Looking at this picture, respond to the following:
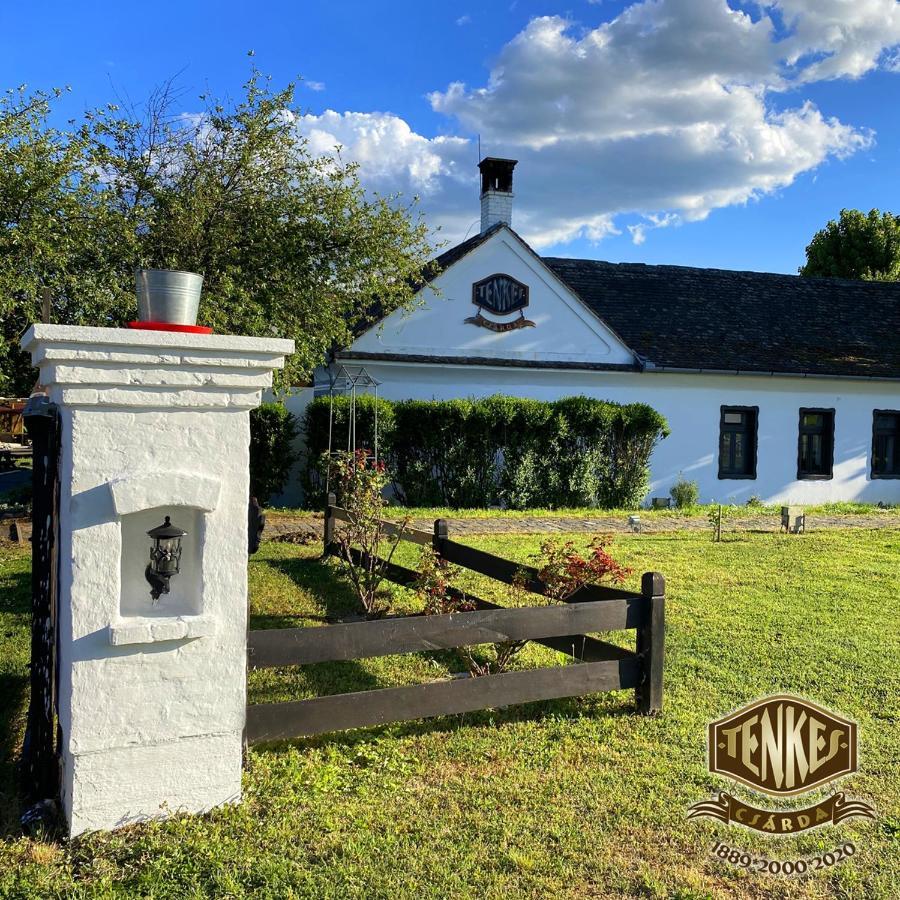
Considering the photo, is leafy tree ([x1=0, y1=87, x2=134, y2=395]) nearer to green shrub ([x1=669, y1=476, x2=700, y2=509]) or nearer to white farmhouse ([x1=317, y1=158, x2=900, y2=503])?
white farmhouse ([x1=317, y1=158, x2=900, y2=503])

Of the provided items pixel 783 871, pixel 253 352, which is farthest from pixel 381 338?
pixel 783 871

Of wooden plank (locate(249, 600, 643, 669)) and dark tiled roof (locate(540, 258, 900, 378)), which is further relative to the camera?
dark tiled roof (locate(540, 258, 900, 378))

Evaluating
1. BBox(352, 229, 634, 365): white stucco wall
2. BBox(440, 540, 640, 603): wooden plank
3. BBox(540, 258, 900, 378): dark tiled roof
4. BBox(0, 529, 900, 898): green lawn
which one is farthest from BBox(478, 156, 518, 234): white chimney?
BBox(0, 529, 900, 898): green lawn

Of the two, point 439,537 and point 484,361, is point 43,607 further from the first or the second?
point 484,361

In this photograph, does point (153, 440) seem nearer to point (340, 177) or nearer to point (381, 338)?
point (340, 177)

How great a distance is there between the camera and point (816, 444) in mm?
20031

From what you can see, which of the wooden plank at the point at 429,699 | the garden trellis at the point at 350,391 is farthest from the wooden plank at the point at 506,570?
the garden trellis at the point at 350,391

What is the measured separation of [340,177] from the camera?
11.9 metres

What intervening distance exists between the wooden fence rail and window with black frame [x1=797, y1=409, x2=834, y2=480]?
15824mm

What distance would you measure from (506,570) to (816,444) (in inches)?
632

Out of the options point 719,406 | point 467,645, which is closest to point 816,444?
point 719,406

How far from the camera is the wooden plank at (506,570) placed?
5.66 meters

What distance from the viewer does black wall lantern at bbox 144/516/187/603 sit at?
3715mm

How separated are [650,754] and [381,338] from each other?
13.2 metres
